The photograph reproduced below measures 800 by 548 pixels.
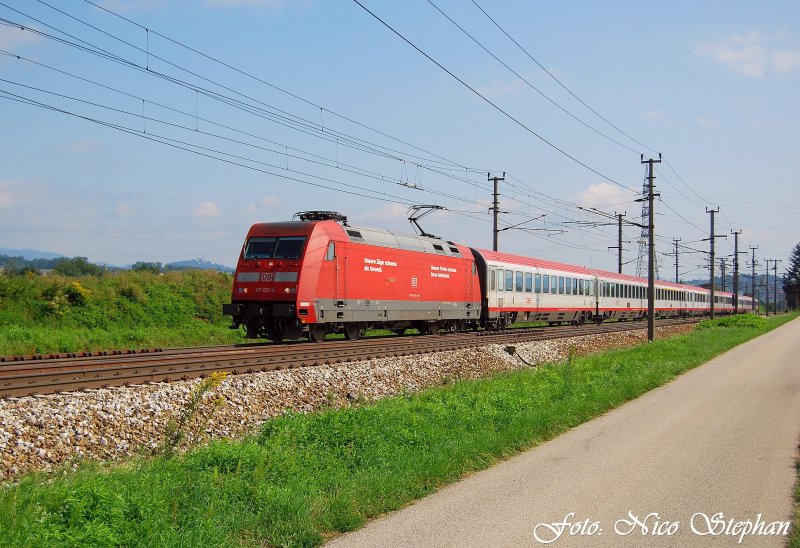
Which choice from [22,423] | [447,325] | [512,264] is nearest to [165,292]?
[447,325]

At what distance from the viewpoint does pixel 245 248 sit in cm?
2339

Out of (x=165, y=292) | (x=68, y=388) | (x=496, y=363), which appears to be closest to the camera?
(x=68, y=388)

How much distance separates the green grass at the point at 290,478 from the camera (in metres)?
5.78

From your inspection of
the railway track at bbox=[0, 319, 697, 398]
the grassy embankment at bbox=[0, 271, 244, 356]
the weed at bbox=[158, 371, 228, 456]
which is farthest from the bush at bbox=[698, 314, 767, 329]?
the weed at bbox=[158, 371, 228, 456]

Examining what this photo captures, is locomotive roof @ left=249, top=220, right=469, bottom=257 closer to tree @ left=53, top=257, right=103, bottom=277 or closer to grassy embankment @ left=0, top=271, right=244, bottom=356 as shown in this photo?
grassy embankment @ left=0, top=271, right=244, bottom=356

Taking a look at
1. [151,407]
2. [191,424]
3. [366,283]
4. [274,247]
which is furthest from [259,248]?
[191,424]

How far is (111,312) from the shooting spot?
103 ft

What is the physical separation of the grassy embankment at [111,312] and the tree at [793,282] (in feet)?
495

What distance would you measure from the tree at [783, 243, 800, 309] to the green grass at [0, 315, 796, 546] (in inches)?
6520

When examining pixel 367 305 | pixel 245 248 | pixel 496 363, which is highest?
pixel 245 248

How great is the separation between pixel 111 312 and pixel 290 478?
2615cm

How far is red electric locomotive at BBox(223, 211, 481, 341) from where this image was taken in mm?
22156

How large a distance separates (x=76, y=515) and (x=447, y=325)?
2697cm

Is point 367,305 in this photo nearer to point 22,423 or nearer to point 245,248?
point 245,248
